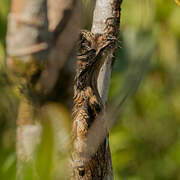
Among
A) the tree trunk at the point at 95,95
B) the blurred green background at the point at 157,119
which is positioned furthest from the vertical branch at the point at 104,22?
the blurred green background at the point at 157,119

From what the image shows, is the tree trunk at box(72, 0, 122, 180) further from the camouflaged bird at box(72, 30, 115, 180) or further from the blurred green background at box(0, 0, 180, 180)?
the blurred green background at box(0, 0, 180, 180)

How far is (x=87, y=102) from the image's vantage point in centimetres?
198

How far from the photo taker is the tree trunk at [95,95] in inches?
72.0

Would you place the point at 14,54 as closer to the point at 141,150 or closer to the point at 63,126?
the point at 63,126

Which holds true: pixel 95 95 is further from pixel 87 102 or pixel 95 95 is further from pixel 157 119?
pixel 157 119

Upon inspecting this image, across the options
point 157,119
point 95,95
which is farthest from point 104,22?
Answer: point 157,119

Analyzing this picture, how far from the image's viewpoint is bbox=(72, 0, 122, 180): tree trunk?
6.00 ft

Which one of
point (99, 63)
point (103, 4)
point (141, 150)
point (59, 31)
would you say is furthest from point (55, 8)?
point (141, 150)

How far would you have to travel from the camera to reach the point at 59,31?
100cm

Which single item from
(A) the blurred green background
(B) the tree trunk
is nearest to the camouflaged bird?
(B) the tree trunk

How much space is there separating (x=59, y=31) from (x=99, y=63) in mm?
875

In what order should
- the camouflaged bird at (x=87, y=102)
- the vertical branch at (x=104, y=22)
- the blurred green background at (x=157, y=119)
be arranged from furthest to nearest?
1. the blurred green background at (x=157, y=119)
2. the vertical branch at (x=104, y=22)
3. the camouflaged bird at (x=87, y=102)

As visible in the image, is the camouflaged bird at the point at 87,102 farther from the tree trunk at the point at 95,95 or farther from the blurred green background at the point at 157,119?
the blurred green background at the point at 157,119

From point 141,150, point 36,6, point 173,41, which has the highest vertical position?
point 36,6
